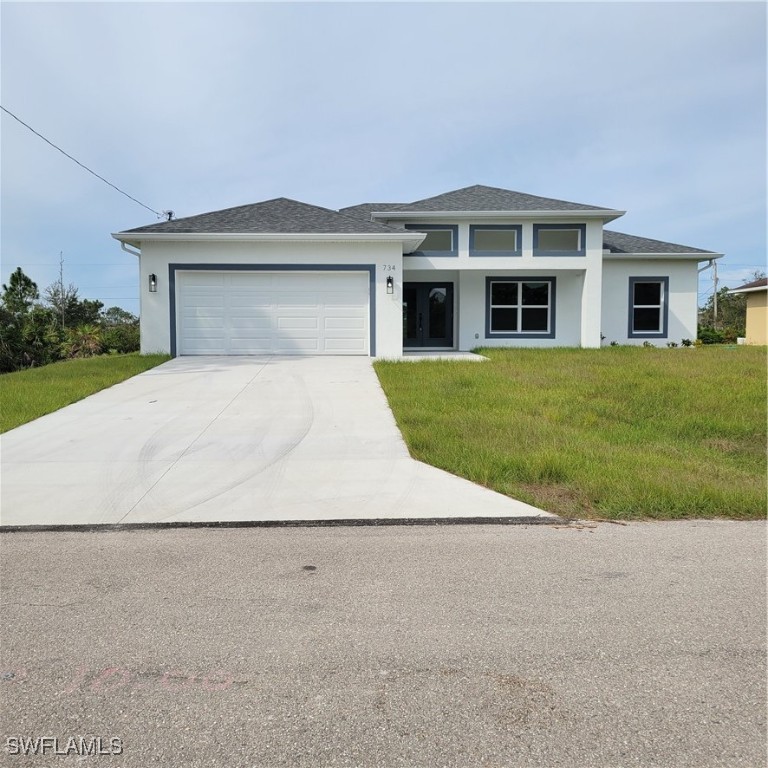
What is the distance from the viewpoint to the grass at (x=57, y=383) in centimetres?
897

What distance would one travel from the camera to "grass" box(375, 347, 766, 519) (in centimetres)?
519

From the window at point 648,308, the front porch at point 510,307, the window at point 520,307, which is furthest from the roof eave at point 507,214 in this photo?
the window at point 648,308

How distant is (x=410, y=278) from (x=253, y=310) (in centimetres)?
604

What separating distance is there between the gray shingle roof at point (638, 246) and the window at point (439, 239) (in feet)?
18.4

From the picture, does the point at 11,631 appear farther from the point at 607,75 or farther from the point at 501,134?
the point at 501,134

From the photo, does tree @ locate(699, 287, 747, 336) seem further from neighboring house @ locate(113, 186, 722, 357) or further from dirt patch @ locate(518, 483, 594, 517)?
dirt patch @ locate(518, 483, 594, 517)

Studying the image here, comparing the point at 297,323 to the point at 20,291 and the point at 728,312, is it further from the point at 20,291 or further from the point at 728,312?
the point at 728,312

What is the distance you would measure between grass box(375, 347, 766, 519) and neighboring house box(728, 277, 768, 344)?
13.4 metres

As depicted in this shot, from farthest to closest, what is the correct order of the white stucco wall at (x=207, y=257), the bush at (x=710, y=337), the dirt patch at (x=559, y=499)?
1. the bush at (x=710, y=337)
2. the white stucco wall at (x=207, y=257)
3. the dirt patch at (x=559, y=499)

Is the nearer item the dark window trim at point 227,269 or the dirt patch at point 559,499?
the dirt patch at point 559,499

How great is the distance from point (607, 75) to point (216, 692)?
51.5 ft

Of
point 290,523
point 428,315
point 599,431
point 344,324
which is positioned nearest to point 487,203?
point 428,315

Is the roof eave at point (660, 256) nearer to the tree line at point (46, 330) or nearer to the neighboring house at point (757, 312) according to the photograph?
the neighboring house at point (757, 312)

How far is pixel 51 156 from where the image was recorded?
634 inches
